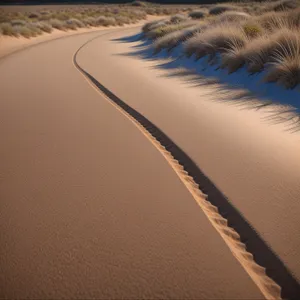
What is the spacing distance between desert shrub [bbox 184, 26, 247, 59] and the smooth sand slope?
517 centimetres

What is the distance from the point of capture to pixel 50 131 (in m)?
3.93

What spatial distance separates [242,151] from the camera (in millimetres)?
3324

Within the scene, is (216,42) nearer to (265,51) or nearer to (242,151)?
(265,51)

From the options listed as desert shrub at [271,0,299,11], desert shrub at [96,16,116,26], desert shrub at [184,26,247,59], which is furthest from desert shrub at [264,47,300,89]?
desert shrub at [96,16,116,26]

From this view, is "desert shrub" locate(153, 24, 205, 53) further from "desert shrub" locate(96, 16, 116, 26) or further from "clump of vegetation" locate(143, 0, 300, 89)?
"desert shrub" locate(96, 16, 116, 26)

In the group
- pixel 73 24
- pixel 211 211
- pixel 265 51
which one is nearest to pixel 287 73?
pixel 265 51

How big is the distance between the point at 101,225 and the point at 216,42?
741 centimetres

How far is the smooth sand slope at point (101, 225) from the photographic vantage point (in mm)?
1662

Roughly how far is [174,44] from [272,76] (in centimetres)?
585

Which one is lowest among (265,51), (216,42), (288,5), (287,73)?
(287,73)

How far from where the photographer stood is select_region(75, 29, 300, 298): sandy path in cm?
211

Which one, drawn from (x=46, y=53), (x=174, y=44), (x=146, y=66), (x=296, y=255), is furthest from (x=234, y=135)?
(x=46, y=53)

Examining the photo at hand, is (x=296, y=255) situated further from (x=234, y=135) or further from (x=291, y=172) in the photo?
(x=234, y=135)

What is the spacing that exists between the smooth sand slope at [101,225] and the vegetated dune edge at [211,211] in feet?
0.21
